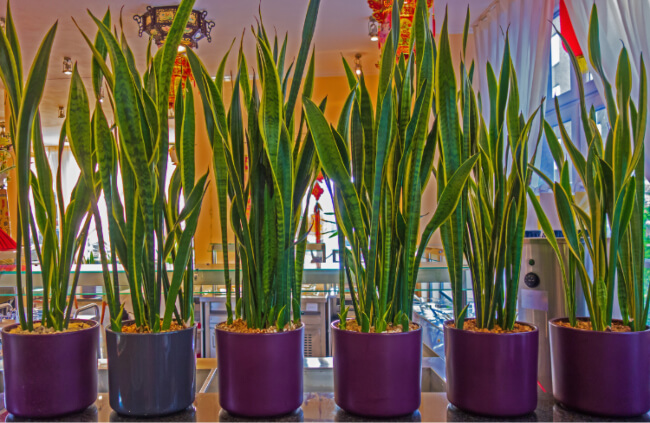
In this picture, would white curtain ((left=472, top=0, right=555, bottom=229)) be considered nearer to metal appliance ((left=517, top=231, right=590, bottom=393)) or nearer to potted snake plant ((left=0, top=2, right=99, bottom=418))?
metal appliance ((left=517, top=231, right=590, bottom=393))

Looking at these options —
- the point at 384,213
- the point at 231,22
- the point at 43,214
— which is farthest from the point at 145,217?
the point at 231,22

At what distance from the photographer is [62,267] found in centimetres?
61

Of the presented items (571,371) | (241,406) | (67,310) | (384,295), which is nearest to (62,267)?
(67,310)

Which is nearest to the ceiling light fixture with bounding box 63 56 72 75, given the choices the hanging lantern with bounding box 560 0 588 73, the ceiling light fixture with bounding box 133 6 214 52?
the ceiling light fixture with bounding box 133 6 214 52

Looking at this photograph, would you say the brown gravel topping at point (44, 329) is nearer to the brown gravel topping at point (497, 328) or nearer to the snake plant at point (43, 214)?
the snake plant at point (43, 214)

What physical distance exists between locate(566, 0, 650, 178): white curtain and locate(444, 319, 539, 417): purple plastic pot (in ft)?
5.18

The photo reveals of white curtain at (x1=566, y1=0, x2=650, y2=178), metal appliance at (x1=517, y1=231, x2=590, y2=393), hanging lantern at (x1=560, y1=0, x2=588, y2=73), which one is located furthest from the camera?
hanging lantern at (x1=560, y1=0, x2=588, y2=73)

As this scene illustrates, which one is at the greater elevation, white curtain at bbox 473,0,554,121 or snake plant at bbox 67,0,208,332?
white curtain at bbox 473,0,554,121

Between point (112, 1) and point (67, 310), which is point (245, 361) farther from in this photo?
point (112, 1)

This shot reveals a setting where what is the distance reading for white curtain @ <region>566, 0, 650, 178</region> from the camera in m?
1.97

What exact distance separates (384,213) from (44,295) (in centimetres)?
42

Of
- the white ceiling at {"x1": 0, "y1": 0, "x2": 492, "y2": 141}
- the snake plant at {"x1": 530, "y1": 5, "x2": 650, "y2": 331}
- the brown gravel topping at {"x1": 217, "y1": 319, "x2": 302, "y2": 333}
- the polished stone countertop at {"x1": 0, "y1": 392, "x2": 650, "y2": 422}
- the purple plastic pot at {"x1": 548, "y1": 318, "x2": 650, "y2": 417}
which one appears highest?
the white ceiling at {"x1": 0, "y1": 0, "x2": 492, "y2": 141}

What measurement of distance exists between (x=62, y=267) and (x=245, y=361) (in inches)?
9.8

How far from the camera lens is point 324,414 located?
611mm
